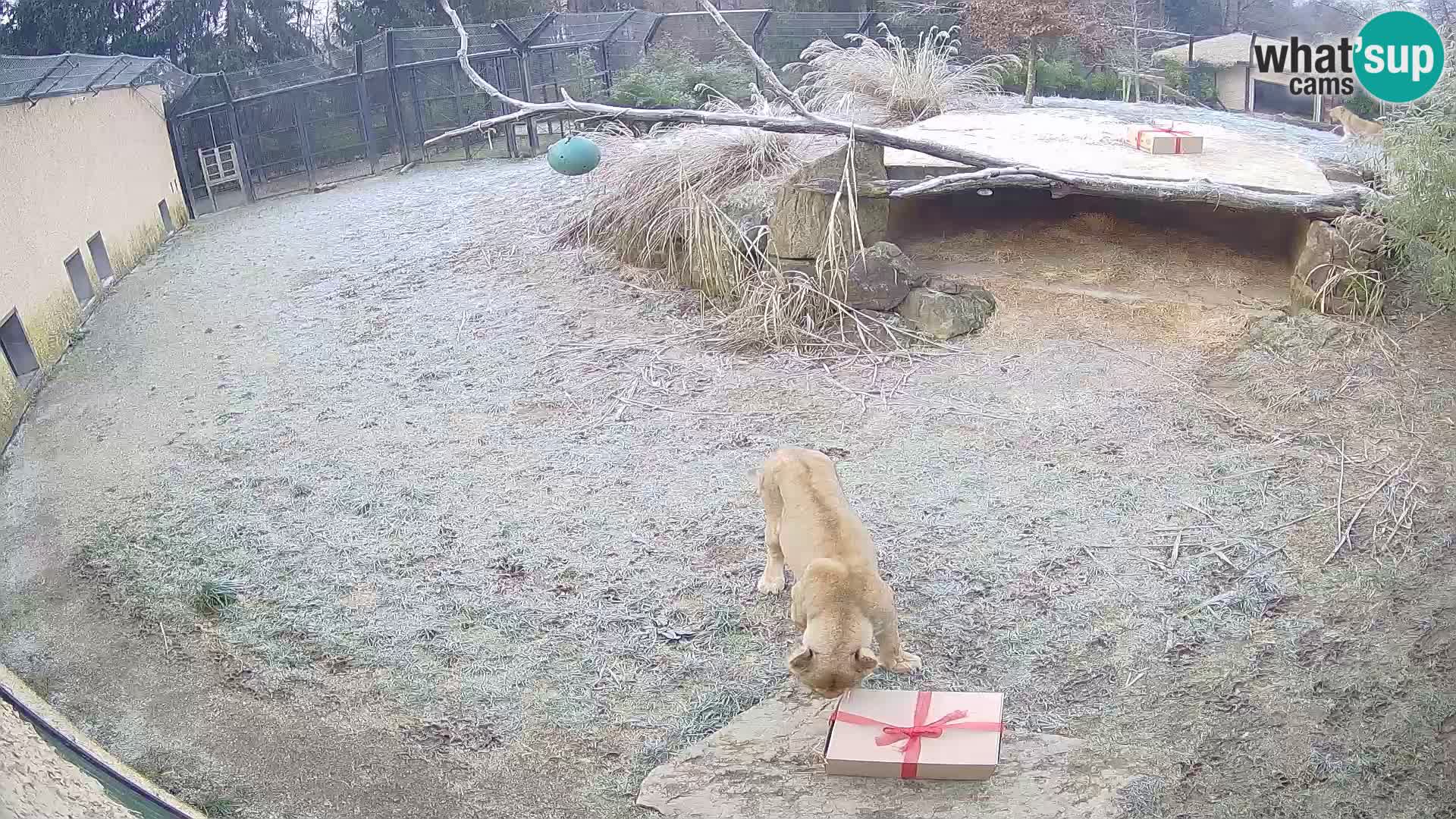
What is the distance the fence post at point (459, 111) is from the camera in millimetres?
15453

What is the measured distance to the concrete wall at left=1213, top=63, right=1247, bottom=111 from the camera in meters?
12.3

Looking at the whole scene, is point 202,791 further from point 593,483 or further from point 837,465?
point 837,465

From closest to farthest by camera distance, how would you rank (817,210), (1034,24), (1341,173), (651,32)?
1. (817,210)
2. (1341,173)
3. (1034,24)
4. (651,32)

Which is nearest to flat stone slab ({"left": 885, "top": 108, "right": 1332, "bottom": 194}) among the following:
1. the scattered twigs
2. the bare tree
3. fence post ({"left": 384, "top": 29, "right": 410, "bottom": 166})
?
the bare tree

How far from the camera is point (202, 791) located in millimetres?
3449

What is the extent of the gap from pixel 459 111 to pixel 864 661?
567 inches

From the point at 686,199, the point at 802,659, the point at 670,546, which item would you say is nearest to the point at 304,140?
the point at 686,199

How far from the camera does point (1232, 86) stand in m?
12.6

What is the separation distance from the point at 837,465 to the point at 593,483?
1.27 metres

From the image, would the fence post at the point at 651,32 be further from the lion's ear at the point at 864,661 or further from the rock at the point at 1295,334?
the lion's ear at the point at 864,661

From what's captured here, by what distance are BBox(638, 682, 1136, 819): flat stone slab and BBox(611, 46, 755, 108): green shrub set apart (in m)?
12.6

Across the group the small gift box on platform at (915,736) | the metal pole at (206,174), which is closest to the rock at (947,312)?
the small gift box on platform at (915,736)

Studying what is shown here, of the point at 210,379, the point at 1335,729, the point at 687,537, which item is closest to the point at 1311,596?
the point at 1335,729

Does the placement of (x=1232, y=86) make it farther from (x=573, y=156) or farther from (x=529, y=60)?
(x=529, y=60)
